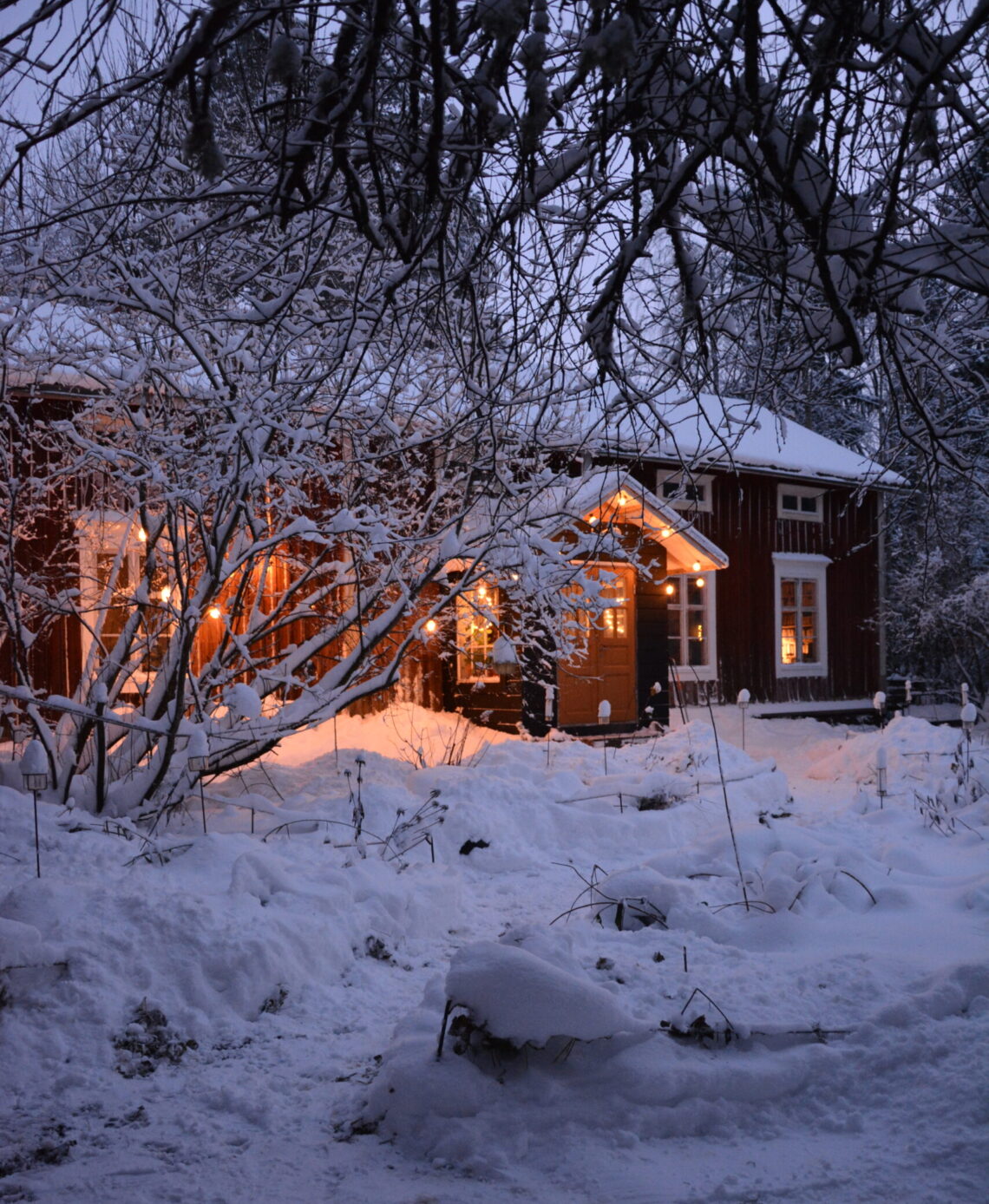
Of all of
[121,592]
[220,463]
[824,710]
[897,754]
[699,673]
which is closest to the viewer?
[220,463]

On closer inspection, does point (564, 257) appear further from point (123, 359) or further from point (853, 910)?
point (123, 359)

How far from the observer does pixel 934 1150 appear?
2.81 metres

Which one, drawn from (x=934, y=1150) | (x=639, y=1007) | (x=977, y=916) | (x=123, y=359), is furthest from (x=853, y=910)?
(x=123, y=359)

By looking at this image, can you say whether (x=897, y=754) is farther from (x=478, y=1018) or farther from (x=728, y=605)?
(x=478, y=1018)

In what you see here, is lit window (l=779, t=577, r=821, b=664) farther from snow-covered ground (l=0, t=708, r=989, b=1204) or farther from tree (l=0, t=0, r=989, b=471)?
tree (l=0, t=0, r=989, b=471)

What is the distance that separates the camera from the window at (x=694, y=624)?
16.9 meters

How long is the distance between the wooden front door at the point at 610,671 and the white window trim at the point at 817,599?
559 centimetres

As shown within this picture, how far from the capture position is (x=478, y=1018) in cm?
325

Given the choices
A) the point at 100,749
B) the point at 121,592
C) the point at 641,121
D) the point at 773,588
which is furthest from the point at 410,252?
the point at 773,588

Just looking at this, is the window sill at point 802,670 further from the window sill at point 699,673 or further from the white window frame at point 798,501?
the white window frame at point 798,501

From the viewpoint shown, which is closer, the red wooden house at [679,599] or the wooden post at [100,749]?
the wooden post at [100,749]

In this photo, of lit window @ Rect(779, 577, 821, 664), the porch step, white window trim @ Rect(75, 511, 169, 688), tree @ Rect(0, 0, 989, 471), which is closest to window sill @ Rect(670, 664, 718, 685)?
the porch step

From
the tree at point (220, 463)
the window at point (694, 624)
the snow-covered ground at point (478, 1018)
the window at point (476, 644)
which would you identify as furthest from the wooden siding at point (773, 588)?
the snow-covered ground at point (478, 1018)

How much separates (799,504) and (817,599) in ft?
6.19
